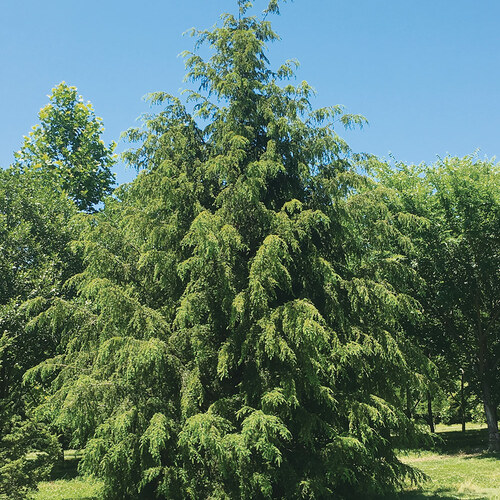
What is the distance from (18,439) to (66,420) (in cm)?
123

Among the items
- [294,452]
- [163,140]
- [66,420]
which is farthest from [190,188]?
[294,452]

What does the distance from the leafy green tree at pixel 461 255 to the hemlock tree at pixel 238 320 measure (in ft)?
27.3

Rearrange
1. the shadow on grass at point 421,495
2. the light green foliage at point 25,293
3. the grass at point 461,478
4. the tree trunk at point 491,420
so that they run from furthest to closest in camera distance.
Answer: the tree trunk at point 491,420
the grass at point 461,478
the shadow on grass at point 421,495
the light green foliage at point 25,293

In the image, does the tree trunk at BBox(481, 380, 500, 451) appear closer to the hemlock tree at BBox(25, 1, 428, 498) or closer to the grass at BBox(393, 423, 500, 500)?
the grass at BBox(393, 423, 500, 500)

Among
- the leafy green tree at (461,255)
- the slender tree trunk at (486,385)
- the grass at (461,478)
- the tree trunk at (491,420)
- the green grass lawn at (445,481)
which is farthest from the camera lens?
the slender tree trunk at (486,385)

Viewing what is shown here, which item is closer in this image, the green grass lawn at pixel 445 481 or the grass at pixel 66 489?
the green grass lawn at pixel 445 481

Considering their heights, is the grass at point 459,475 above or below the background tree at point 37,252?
below

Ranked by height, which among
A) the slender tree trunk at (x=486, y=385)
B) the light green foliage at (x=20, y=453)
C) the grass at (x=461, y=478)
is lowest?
the grass at (x=461, y=478)

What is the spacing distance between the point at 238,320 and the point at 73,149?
17.5 m

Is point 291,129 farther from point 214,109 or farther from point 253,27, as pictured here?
point 253,27

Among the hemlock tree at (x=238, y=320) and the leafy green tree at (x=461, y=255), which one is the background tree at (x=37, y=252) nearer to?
the hemlock tree at (x=238, y=320)

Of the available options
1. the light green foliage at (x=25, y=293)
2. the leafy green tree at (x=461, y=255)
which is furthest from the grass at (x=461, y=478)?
the light green foliage at (x=25, y=293)

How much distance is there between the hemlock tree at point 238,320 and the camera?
8.68 meters

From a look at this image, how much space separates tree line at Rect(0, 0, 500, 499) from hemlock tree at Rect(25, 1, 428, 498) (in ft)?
0.16
